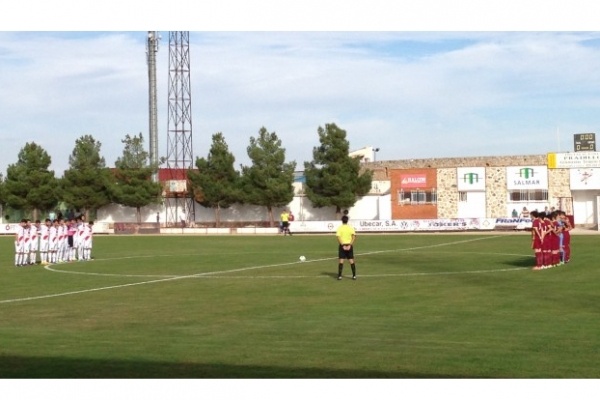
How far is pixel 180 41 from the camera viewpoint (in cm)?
8244

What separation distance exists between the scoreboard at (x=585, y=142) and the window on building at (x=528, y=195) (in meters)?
4.42

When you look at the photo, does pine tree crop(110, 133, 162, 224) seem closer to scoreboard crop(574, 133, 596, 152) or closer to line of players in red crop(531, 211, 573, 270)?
scoreboard crop(574, 133, 596, 152)

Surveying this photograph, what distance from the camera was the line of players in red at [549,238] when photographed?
28.9 meters

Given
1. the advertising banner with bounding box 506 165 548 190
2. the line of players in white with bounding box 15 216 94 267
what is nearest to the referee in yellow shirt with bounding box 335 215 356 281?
the line of players in white with bounding box 15 216 94 267

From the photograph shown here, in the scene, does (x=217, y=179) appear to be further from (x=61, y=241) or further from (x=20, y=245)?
(x=20, y=245)

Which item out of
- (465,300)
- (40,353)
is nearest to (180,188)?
(465,300)

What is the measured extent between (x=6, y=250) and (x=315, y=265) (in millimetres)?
24953

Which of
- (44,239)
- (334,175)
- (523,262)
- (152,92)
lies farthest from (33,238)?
(152,92)

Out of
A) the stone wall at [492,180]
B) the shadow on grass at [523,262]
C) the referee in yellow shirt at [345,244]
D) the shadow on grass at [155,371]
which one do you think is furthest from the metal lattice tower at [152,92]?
the shadow on grass at [155,371]

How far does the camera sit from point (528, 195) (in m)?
73.5

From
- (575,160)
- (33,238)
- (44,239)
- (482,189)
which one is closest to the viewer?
(33,238)

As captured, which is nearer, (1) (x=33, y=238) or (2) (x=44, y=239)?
(1) (x=33, y=238)

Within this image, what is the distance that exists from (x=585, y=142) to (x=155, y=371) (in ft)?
211

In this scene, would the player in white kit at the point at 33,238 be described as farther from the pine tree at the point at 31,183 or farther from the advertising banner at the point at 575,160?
the pine tree at the point at 31,183
